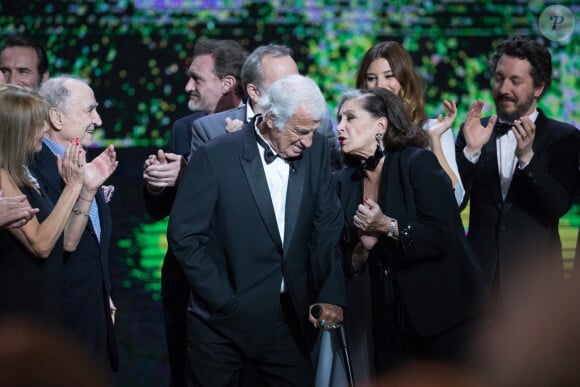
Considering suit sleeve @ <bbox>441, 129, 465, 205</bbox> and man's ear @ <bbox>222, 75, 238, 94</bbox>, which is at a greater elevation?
man's ear @ <bbox>222, 75, 238, 94</bbox>

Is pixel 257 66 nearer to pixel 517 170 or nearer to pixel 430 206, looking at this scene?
pixel 430 206

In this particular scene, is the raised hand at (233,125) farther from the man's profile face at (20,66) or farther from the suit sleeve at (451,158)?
the man's profile face at (20,66)

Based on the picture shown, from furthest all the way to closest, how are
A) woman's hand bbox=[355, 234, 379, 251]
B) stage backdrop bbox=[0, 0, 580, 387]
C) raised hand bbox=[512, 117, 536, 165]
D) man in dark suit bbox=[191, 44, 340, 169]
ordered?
stage backdrop bbox=[0, 0, 580, 387] < raised hand bbox=[512, 117, 536, 165] < man in dark suit bbox=[191, 44, 340, 169] < woman's hand bbox=[355, 234, 379, 251]

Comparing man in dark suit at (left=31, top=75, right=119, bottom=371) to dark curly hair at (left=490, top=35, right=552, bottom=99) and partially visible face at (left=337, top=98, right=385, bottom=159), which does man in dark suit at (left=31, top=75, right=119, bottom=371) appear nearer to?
partially visible face at (left=337, top=98, right=385, bottom=159)

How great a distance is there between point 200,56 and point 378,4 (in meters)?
2.58

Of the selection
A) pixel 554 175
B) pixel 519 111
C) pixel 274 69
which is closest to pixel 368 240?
pixel 274 69

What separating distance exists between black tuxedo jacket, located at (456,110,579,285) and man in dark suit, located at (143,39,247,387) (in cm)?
Answer: 118

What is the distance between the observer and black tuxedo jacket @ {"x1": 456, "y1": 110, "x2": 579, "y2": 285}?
13.8 ft

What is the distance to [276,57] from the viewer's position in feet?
13.2

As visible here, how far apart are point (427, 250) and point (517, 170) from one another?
2.85 ft

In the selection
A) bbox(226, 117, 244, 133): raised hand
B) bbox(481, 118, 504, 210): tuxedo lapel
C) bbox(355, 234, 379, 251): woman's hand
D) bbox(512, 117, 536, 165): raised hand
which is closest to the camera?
bbox(355, 234, 379, 251): woman's hand

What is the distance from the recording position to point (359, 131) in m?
3.75

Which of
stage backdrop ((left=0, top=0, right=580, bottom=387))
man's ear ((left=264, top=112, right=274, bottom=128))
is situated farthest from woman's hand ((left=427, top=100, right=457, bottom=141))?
stage backdrop ((left=0, top=0, right=580, bottom=387))

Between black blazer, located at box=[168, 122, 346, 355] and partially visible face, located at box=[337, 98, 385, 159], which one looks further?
partially visible face, located at box=[337, 98, 385, 159]
